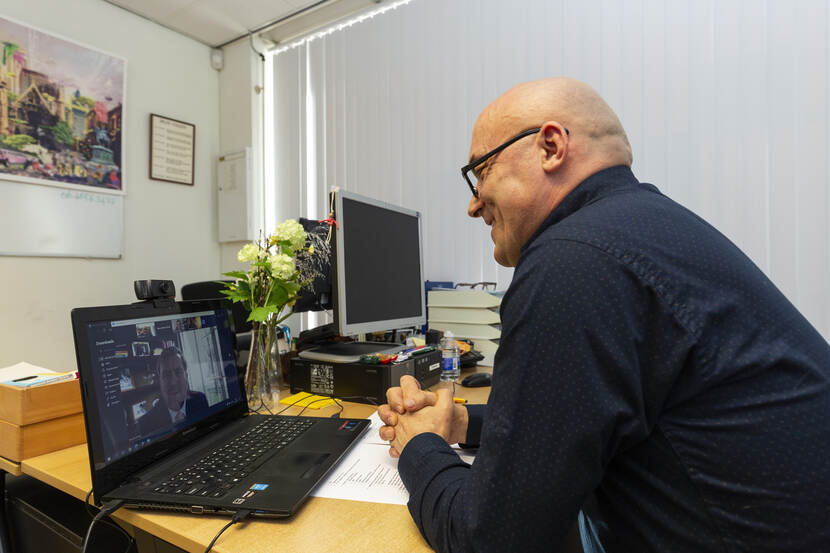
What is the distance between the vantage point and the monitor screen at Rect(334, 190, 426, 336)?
130 cm

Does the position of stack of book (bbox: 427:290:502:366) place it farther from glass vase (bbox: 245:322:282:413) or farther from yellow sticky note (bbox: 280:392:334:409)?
glass vase (bbox: 245:322:282:413)

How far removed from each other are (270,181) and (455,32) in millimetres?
1701

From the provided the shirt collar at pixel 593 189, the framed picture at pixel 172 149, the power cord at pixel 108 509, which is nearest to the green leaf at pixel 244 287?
the power cord at pixel 108 509

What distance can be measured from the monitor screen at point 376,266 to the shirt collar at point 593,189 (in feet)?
2.36

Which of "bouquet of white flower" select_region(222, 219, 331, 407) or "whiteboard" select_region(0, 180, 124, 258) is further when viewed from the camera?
"whiteboard" select_region(0, 180, 124, 258)

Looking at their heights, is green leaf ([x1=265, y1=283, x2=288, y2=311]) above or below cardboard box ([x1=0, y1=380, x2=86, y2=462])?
above

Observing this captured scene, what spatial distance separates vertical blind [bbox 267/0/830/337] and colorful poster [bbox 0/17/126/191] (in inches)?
48.0

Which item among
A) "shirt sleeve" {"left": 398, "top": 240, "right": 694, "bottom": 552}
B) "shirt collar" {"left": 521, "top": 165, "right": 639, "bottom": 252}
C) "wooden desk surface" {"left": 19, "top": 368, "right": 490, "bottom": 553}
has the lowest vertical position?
"wooden desk surface" {"left": 19, "top": 368, "right": 490, "bottom": 553}

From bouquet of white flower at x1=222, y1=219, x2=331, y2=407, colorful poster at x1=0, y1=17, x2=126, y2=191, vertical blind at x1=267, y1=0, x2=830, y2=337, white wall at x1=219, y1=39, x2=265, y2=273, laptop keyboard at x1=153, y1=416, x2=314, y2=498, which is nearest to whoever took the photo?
laptop keyboard at x1=153, y1=416, x2=314, y2=498

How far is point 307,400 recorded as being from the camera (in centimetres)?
130

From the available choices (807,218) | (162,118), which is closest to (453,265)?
(807,218)

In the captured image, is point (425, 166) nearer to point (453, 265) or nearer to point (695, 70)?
point (453, 265)

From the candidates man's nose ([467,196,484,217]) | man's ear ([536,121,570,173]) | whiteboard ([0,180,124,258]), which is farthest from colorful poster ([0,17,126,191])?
man's ear ([536,121,570,173])

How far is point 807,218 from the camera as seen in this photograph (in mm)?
1852
